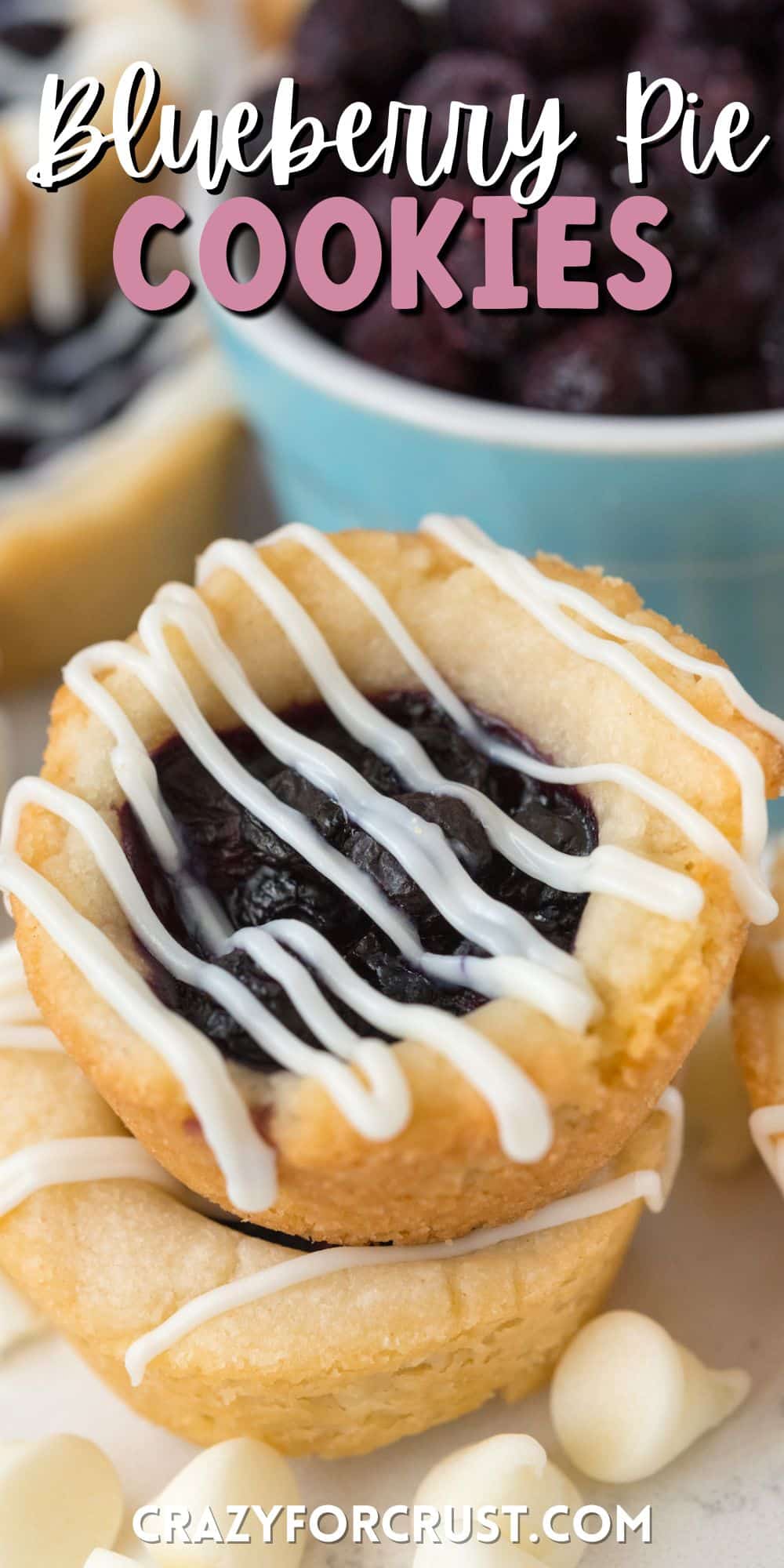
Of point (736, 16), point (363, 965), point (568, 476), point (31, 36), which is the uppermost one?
point (31, 36)

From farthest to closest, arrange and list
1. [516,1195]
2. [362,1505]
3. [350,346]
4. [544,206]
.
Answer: [350,346]
[544,206]
[362,1505]
[516,1195]

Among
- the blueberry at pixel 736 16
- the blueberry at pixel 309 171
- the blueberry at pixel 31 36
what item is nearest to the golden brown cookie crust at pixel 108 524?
the blueberry at pixel 309 171

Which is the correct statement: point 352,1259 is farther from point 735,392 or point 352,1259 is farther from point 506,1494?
point 735,392

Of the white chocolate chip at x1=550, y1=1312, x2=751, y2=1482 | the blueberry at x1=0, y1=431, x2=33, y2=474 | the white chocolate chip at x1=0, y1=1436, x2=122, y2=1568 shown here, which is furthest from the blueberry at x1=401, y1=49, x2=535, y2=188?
the white chocolate chip at x1=0, y1=1436, x2=122, y2=1568

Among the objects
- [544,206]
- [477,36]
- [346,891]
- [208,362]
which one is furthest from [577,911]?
[208,362]

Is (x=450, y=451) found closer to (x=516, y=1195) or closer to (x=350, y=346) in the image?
(x=350, y=346)

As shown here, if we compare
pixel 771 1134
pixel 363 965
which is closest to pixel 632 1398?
pixel 771 1134

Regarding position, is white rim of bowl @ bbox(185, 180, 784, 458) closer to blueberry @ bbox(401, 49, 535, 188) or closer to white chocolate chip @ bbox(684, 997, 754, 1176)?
blueberry @ bbox(401, 49, 535, 188)
